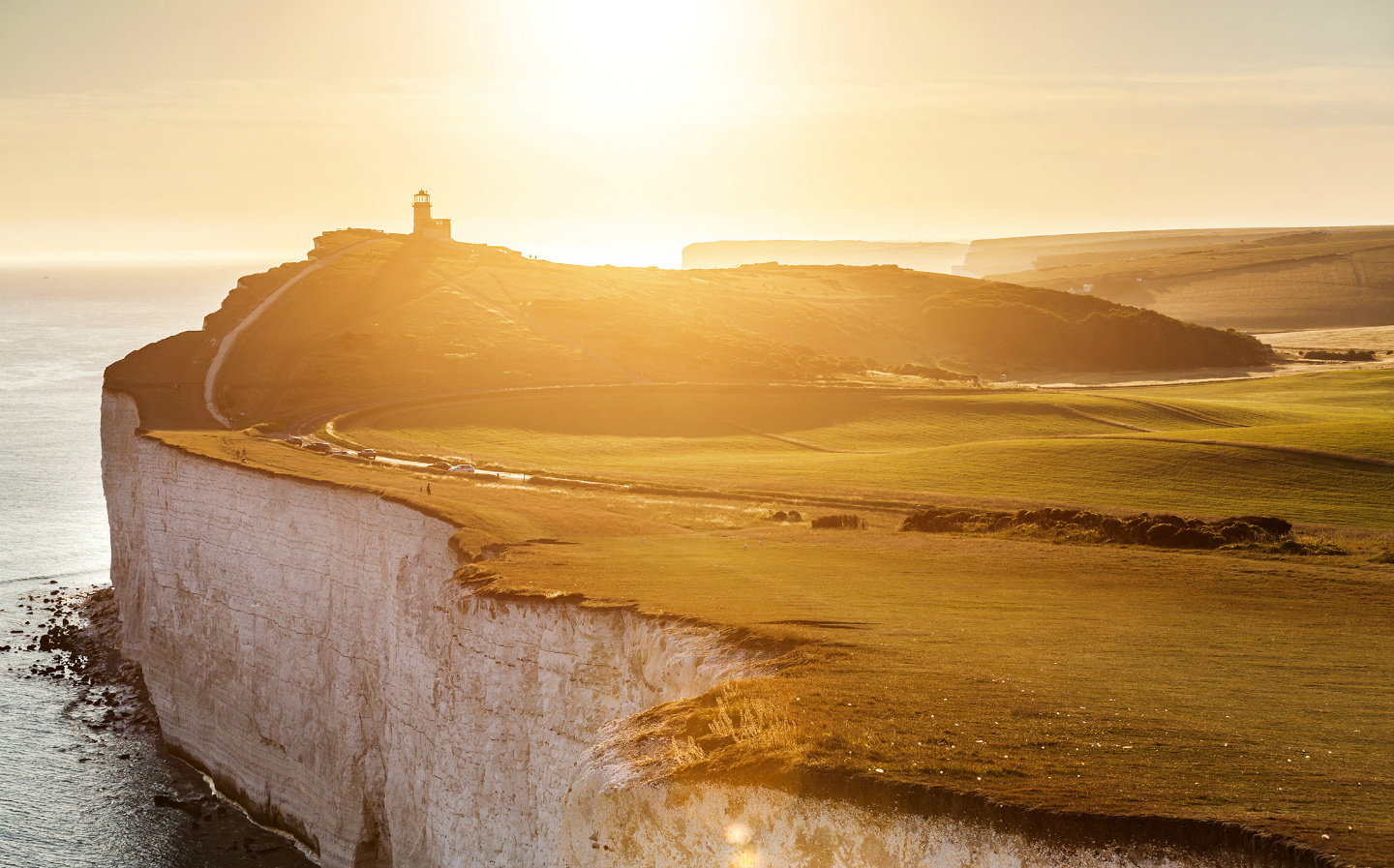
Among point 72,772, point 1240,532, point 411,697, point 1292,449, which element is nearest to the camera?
point 411,697

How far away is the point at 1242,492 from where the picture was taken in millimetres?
51125

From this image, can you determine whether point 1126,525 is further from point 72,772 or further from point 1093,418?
point 1093,418

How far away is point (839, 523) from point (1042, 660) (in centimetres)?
2067

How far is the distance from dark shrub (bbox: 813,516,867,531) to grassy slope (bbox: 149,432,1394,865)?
251 cm

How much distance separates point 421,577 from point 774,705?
18.5 meters

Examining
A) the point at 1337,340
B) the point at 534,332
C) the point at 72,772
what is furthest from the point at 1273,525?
the point at 1337,340

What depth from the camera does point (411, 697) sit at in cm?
3216

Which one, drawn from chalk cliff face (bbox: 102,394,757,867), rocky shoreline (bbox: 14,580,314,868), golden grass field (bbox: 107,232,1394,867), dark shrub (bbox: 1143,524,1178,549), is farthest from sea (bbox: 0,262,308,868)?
dark shrub (bbox: 1143,524,1178,549)

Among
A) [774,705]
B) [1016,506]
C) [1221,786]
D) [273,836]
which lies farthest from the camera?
[1016,506]

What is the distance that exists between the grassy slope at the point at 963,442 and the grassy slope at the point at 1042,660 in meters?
16.5

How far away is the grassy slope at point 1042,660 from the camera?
14.5 m

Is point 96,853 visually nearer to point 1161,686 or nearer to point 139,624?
point 139,624

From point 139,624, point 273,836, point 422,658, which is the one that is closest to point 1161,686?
point 422,658

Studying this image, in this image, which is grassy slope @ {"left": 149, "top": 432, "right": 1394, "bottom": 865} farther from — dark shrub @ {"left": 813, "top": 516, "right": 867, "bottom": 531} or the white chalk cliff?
dark shrub @ {"left": 813, "top": 516, "right": 867, "bottom": 531}
